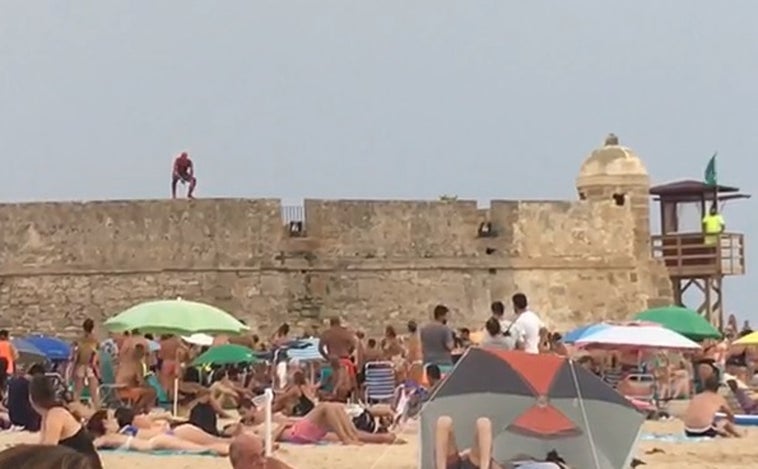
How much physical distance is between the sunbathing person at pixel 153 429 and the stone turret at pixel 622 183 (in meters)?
14.2

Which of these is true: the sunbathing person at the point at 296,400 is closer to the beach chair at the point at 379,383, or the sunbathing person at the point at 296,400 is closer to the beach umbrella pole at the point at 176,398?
the beach umbrella pole at the point at 176,398

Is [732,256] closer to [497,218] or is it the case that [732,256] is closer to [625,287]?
[625,287]

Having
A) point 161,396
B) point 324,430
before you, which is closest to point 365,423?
point 324,430

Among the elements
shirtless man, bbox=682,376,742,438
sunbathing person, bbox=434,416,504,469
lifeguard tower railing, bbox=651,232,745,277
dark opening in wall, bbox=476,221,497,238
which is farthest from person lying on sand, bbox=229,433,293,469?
lifeguard tower railing, bbox=651,232,745,277

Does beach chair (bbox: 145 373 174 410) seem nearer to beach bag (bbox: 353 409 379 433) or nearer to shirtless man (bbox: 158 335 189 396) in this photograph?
shirtless man (bbox: 158 335 189 396)

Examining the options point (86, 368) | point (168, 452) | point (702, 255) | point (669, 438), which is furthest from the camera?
point (702, 255)

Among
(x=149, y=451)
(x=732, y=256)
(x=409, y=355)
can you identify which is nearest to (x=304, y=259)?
(x=409, y=355)

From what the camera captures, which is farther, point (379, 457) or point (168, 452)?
point (168, 452)

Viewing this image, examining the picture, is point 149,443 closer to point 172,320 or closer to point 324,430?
point 324,430

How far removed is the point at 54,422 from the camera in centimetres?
727

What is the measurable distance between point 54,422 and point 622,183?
60.8ft

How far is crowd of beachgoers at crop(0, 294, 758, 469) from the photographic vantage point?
8102mm

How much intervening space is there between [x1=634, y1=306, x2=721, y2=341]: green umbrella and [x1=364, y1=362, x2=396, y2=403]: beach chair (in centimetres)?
361

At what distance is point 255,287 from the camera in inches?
879
